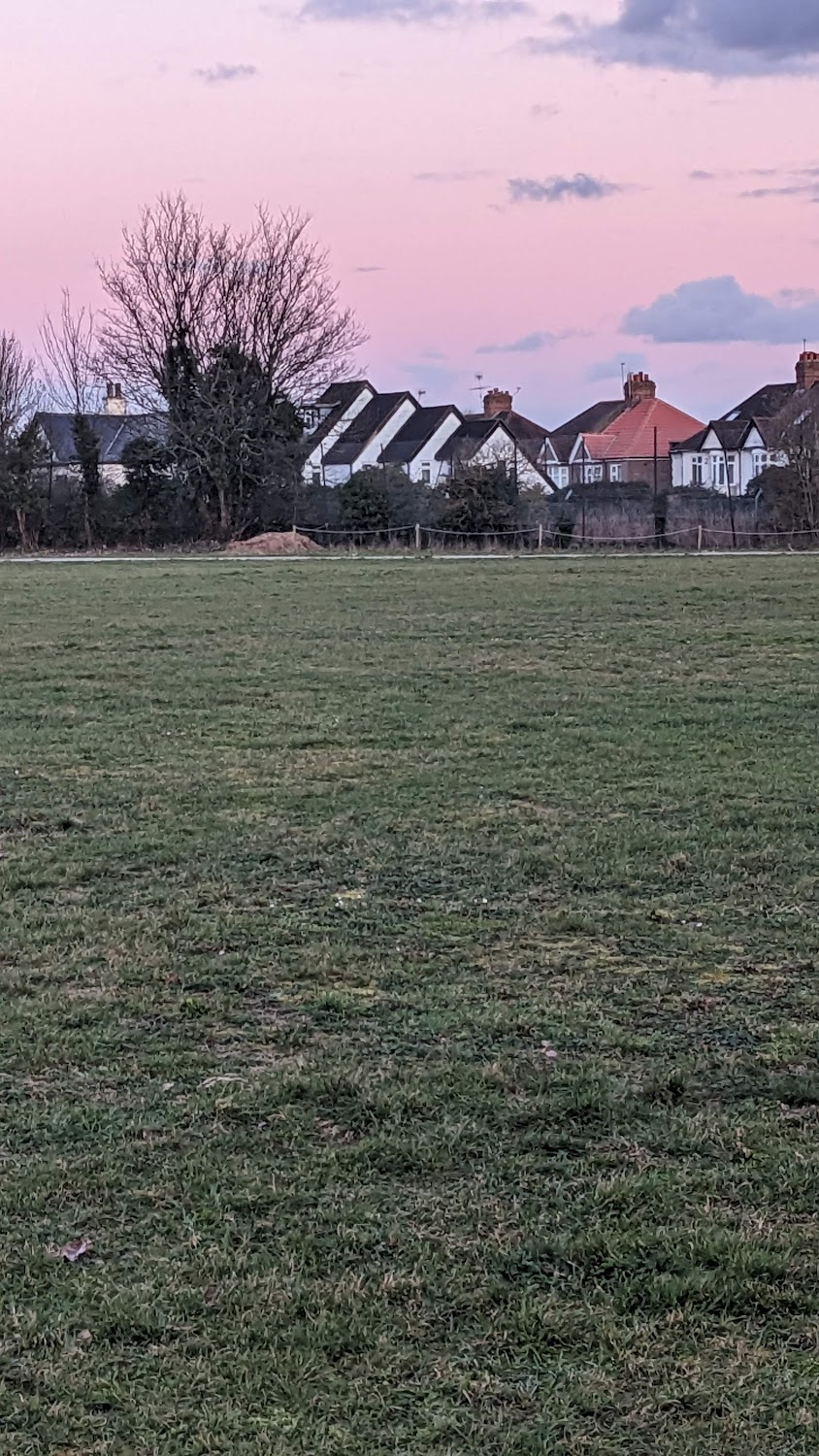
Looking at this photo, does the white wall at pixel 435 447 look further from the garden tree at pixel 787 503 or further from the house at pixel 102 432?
the garden tree at pixel 787 503

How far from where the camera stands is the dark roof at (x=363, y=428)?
182ft

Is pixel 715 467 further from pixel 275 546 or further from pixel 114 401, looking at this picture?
pixel 275 546

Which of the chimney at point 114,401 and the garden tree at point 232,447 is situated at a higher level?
the chimney at point 114,401

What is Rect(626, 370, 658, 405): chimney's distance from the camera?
214 ft

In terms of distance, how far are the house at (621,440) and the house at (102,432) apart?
72.6ft

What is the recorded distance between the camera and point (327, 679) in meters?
11.7

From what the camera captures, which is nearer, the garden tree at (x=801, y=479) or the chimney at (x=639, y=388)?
the garden tree at (x=801, y=479)

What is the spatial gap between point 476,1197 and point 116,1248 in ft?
2.61

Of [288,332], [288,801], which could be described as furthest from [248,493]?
[288,801]

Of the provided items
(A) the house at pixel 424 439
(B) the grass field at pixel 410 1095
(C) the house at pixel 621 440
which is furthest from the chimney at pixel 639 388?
(B) the grass field at pixel 410 1095

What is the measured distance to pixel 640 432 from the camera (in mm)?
63625

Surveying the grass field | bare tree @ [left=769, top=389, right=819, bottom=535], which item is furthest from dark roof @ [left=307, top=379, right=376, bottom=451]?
the grass field

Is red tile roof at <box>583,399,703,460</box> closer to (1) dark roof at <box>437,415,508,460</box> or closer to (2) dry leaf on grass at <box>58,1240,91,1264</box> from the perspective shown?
(1) dark roof at <box>437,415,508,460</box>

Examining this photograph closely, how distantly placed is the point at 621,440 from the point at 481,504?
95.3ft
